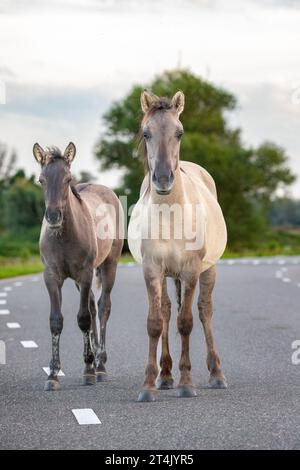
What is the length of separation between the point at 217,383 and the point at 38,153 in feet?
8.82

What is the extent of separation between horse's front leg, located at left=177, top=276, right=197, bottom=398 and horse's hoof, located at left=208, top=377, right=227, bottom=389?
45 centimetres

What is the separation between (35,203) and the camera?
7756 cm

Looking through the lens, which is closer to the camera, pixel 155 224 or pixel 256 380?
pixel 155 224

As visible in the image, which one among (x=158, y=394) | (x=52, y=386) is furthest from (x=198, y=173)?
(x=52, y=386)

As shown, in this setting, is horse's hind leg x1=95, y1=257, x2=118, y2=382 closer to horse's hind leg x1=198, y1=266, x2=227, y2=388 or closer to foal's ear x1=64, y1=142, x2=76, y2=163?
horse's hind leg x1=198, y1=266, x2=227, y2=388

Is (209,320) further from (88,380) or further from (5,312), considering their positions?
(5,312)

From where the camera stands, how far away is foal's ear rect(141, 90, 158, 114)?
8.30m

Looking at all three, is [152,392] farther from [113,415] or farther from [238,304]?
[238,304]

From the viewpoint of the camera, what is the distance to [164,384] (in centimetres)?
895

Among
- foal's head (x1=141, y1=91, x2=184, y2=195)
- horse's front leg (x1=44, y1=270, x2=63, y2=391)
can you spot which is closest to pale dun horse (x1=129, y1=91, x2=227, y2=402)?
foal's head (x1=141, y1=91, x2=184, y2=195)

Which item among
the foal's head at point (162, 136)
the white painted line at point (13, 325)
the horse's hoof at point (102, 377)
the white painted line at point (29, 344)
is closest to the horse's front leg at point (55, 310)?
the horse's hoof at point (102, 377)

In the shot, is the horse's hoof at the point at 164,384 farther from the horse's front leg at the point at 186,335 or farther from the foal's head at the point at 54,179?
the foal's head at the point at 54,179

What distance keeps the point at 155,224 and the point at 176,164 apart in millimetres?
632
